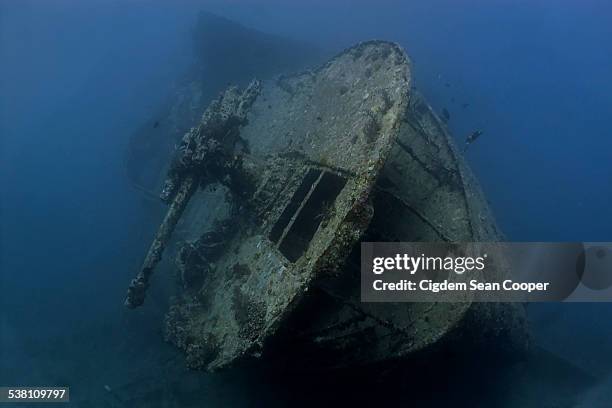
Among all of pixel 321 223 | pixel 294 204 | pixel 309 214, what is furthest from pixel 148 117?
pixel 321 223

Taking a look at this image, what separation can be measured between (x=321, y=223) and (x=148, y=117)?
1591cm

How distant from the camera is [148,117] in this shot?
18.1m

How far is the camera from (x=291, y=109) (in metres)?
7.62

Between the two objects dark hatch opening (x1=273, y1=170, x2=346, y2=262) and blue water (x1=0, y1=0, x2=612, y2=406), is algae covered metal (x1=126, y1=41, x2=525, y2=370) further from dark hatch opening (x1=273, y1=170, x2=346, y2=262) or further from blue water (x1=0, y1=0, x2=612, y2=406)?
blue water (x1=0, y1=0, x2=612, y2=406)

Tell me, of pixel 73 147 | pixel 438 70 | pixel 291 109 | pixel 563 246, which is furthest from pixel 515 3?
pixel 73 147

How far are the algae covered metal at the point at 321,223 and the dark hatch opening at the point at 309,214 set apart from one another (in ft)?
0.06

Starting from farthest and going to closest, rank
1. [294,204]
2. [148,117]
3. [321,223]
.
Answer: [148,117], [294,204], [321,223]

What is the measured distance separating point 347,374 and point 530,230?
375 inches

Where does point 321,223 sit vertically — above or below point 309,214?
below

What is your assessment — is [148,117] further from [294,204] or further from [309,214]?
[309,214]

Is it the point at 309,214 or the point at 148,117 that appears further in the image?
the point at 148,117

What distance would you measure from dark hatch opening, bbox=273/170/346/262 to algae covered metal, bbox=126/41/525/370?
0.02 metres

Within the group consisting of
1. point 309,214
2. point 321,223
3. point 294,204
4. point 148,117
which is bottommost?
point 321,223

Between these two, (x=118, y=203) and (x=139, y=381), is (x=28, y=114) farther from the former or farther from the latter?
(x=139, y=381)
